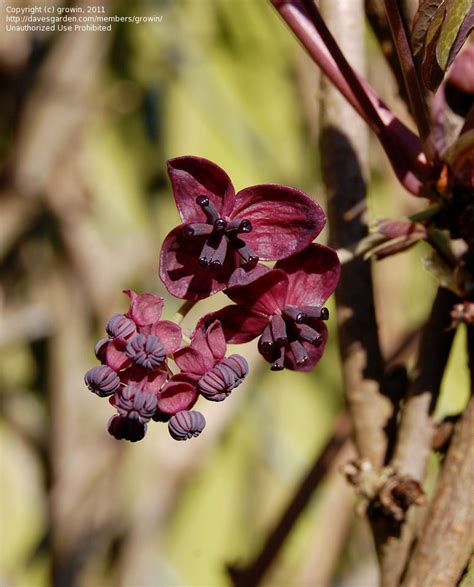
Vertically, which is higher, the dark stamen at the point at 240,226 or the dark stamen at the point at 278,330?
the dark stamen at the point at 240,226

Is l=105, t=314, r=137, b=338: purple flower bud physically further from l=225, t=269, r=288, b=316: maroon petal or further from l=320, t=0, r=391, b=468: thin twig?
l=320, t=0, r=391, b=468: thin twig

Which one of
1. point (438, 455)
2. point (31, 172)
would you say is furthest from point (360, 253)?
point (31, 172)

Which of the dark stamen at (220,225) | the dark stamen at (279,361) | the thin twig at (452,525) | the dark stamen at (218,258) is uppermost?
the dark stamen at (220,225)
